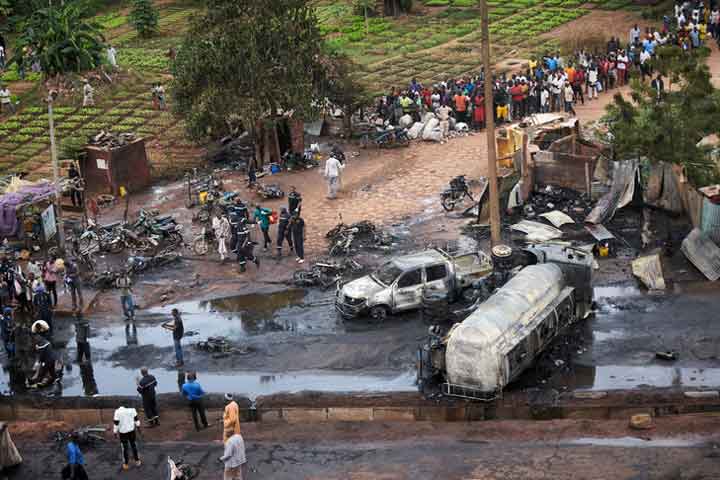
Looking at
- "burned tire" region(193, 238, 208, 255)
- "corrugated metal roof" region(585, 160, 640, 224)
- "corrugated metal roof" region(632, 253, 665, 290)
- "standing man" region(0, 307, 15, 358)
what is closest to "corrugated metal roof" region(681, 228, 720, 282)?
"corrugated metal roof" region(632, 253, 665, 290)

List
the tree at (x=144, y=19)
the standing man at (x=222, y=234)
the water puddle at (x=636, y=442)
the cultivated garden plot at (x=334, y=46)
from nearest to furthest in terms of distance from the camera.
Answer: the water puddle at (x=636, y=442)
the standing man at (x=222, y=234)
the cultivated garden plot at (x=334, y=46)
the tree at (x=144, y=19)

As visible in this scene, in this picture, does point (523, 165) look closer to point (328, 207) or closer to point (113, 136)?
point (328, 207)

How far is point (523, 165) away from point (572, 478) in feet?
46.9

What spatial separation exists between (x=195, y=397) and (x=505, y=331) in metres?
6.02

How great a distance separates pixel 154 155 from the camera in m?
40.8

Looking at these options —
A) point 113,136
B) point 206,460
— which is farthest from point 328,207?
point 206,460

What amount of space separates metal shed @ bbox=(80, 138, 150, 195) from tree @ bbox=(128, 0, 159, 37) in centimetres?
2109

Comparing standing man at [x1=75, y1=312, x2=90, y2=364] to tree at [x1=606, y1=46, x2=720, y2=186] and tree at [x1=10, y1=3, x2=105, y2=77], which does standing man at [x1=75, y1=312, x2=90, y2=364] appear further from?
tree at [x1=10, y1=3, x2=105, y2=77]

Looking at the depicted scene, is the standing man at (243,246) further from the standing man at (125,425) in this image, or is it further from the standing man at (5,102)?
the standing man at (5,102)

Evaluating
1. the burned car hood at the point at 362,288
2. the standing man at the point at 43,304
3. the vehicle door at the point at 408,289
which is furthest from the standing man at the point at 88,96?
the vehicle door at the point at 408,289

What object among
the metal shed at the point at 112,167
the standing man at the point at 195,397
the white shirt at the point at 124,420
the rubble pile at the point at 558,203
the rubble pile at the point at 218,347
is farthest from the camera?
the metal shed at the point at 112,167

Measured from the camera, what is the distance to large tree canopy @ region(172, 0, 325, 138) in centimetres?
3550

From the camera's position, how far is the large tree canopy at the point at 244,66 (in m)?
35.5

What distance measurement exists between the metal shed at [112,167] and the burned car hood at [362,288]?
1277 cm
